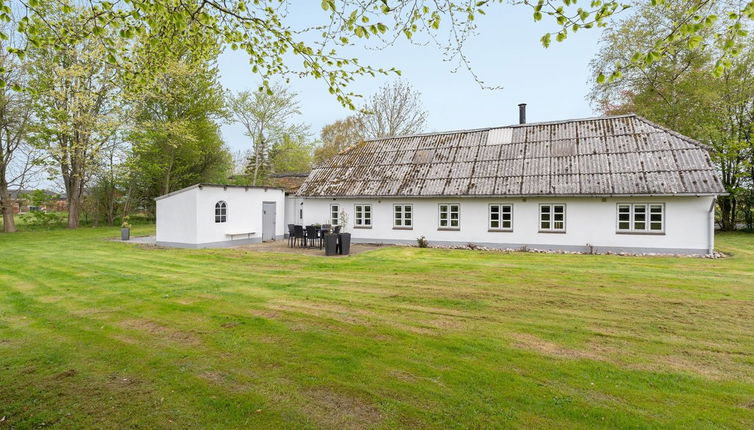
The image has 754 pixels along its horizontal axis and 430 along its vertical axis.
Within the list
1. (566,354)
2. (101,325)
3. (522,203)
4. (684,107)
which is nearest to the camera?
(566,354)

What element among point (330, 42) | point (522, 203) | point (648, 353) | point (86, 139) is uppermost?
point (86, 139)

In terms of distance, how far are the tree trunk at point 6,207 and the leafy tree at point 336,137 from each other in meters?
27.1

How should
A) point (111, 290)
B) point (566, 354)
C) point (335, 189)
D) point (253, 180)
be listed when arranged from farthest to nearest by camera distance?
point (253, 180) < point (335, 189) < point (111, 290) < point (566, 354)

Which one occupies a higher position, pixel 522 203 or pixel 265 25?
pixel 265 25

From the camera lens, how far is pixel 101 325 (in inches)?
246

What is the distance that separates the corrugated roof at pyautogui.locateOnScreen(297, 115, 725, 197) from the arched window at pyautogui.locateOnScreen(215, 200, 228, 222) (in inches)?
179

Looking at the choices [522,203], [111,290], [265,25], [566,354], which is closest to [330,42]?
[265,25]

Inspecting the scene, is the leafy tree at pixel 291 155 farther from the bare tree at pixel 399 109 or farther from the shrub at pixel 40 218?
the shrub at pixel 40 218

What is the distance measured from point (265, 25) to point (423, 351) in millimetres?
4863

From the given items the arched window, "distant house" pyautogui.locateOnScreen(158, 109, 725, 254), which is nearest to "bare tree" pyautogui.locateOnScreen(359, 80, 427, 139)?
"distant house" pyautogui.locateOnScreen(158, 109, 725, 254)

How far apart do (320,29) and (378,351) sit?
4.34m

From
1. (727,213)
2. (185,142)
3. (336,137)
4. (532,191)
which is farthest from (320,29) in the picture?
(336,137)

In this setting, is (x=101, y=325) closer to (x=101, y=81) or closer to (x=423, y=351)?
(x=423, y=351)

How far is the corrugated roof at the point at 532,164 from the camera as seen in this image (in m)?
15.2
